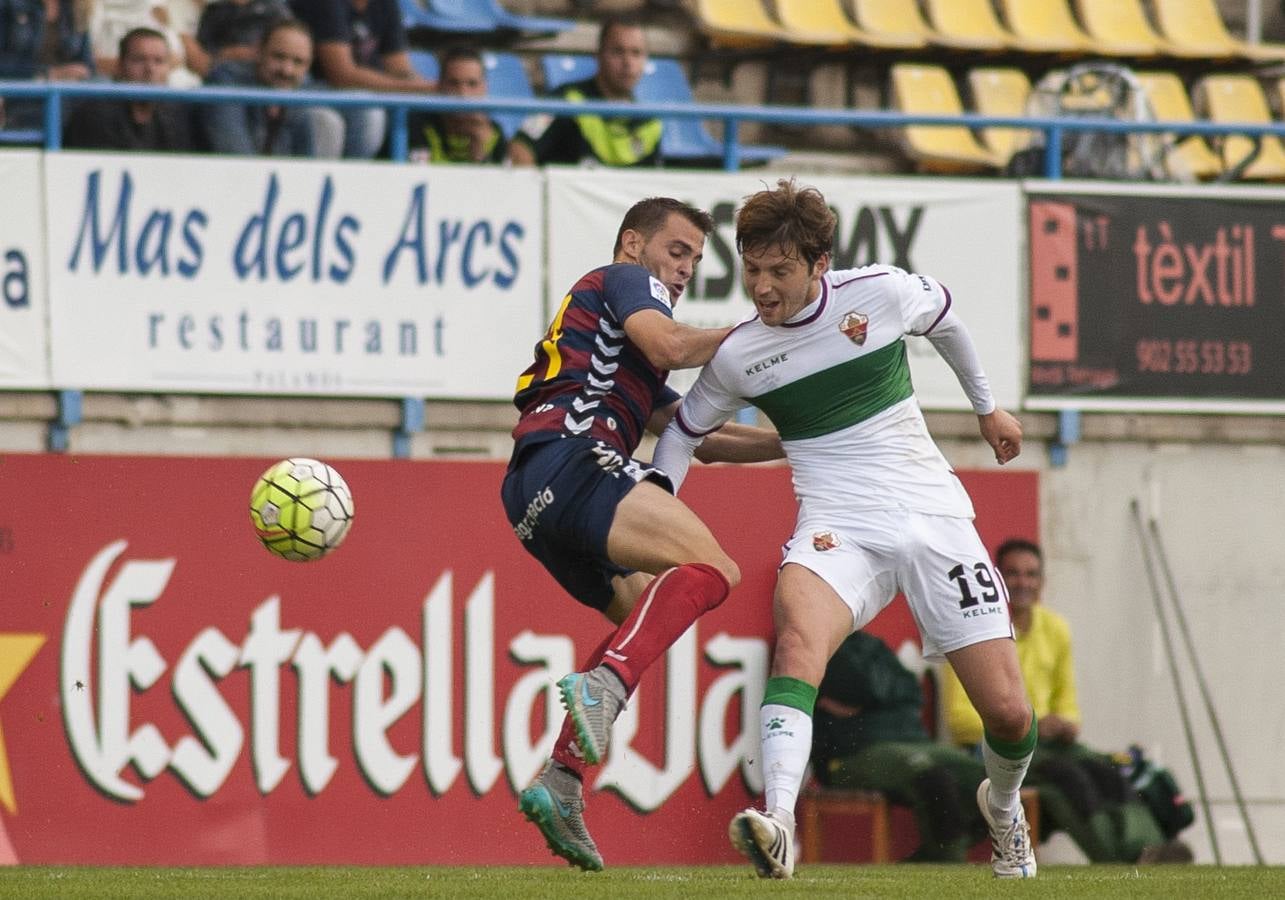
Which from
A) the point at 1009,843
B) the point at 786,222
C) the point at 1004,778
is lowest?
the point at 1009,843

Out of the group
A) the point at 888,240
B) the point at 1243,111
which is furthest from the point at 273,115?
the point at 1243,111

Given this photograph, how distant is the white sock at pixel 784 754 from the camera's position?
6438 mm

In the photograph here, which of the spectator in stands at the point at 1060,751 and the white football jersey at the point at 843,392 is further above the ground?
the white football jersey at the point at 843,392

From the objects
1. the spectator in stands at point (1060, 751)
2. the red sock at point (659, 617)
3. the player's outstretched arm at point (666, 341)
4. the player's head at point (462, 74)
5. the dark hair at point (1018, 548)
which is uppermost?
the player's head at point (462, 74)

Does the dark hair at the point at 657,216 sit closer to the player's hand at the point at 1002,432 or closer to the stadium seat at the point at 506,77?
the player's hand at the point at 1002,432

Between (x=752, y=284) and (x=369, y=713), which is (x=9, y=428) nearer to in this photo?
(x=369, y=713)

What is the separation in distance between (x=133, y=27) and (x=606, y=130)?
282 cm

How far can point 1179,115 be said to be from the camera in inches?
642

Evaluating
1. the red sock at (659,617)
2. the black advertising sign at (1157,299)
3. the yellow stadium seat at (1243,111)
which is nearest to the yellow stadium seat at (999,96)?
the yellow stadium seat at (1243,111)

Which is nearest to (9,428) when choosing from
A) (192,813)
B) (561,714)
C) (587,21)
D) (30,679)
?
(30,679)

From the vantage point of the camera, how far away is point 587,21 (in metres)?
15.2

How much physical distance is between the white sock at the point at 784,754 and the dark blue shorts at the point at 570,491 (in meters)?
0.75

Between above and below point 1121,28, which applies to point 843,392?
below

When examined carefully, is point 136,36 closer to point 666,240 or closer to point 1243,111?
point 666,240
